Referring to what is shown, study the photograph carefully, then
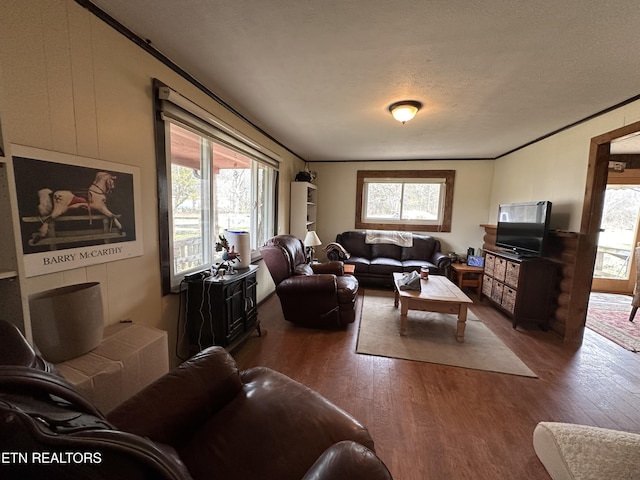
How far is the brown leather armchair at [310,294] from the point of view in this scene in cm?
275

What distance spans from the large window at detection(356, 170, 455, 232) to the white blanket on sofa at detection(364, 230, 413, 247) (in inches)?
10.5

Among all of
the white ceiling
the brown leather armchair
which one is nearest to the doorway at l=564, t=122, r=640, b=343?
the white ceiling

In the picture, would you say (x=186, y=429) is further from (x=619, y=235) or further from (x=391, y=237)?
(x=619, y=235)

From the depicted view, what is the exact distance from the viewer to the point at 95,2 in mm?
1314

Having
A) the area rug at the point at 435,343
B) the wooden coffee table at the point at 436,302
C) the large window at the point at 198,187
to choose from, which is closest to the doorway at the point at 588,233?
the area rug at the point at 435,343

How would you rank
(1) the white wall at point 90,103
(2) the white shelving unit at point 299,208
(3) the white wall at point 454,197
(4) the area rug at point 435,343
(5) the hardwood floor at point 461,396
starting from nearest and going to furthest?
(1) the white wall at point 90,103 < (5) the hardwood floor at point 461,396 < (4) the area rug at point 435,343 < (2) the white shelving unit at point 299,208 < (3) the white wall at point 454,197

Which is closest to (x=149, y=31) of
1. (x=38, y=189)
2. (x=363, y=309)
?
(x=38, y=189)

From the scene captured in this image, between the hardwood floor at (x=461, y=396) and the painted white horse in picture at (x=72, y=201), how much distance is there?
1.55 m

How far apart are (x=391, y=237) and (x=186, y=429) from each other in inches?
172

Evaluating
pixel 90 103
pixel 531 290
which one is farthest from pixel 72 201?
pixel 531 290

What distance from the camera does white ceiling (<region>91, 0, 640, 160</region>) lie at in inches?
51.4

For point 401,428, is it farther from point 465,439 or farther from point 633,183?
point 633,183

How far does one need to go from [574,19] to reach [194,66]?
2.26 meters

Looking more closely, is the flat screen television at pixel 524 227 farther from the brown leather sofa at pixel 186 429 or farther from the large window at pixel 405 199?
the brown leather sofa at pixel 186 429
